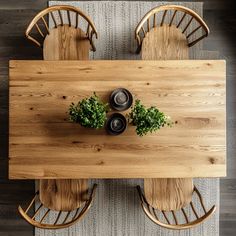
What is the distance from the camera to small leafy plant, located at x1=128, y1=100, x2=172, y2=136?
2.08 m

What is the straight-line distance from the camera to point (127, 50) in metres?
2.88

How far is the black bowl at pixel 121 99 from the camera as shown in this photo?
2.24 metres

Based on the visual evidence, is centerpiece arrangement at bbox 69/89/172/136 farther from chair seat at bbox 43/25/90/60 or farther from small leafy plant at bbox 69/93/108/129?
chair seat at bbox 43/25/90/60

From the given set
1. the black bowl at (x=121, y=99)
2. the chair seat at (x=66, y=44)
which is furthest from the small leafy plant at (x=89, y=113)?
the chair seat at (x=66, y=44)

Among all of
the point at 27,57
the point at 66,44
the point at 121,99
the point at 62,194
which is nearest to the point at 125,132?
the point at 121,99

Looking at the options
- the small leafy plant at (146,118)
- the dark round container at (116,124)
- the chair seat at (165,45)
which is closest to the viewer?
the small leafy plant at (146,118)

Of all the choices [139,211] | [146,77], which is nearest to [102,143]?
[146,77]

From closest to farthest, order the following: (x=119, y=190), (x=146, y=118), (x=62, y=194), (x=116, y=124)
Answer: (x=146, y=118) < (x=116, y=124) < (x=62, y=194) < (x=119, y=190)

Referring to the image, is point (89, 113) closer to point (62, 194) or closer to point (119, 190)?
point (62, 194)

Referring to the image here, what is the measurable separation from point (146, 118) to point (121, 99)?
0.80 feet

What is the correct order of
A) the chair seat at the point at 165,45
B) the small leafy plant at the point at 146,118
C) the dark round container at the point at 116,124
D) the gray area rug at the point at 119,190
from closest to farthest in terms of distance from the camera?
the small leafy plant at the point at 146,118 → the dark round container at the point at 116,124 → the chair seat at the point at 165,45 → the gray area rug at the point at 119,190

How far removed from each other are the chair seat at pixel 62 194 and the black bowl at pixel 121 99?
0.60 meters

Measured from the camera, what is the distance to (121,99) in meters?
2.24

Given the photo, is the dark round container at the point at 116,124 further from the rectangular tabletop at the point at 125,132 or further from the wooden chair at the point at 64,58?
the wooden chair at the point at 64,58
